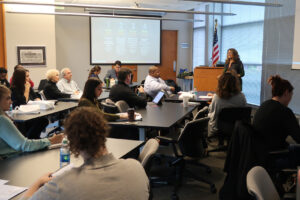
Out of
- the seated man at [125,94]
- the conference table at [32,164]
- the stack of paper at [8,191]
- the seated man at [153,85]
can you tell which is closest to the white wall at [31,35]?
the seated man at [153,85]

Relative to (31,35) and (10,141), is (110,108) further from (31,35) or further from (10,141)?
(31,35)

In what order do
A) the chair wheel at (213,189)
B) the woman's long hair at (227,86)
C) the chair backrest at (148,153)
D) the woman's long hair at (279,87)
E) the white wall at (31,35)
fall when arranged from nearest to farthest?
the chair backrest at (148,153) < the woman's long hair at (279,87) < the chair wheel at (213,189) < the woman's long hair at (227,86) < the white wall at (31,35)

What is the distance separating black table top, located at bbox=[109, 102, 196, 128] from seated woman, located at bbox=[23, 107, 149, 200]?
194 cm

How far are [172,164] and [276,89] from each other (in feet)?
5.10

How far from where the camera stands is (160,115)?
4.12 meters

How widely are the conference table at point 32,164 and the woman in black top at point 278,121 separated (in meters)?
1.37

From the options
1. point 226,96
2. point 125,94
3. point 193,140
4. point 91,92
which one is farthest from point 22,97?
point 226,96

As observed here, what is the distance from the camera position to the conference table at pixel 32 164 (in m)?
1.99

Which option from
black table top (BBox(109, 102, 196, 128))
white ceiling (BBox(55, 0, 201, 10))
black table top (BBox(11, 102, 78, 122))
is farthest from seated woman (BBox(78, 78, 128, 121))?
white ceiling (BBox(55, 0, 201, 10))

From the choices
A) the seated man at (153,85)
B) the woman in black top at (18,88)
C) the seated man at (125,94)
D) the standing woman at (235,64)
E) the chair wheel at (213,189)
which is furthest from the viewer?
the standing woman at (235,64)

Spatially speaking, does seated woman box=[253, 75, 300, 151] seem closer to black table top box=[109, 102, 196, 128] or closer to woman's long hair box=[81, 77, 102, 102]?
black table top box=[109, 102, 196, 128]

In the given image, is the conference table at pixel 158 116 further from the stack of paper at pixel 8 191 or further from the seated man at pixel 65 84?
the seated man at pixel 65 84

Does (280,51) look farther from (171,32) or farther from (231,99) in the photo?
(171,32)

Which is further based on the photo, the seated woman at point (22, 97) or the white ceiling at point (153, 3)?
the white ceiling at point (153, 3)
